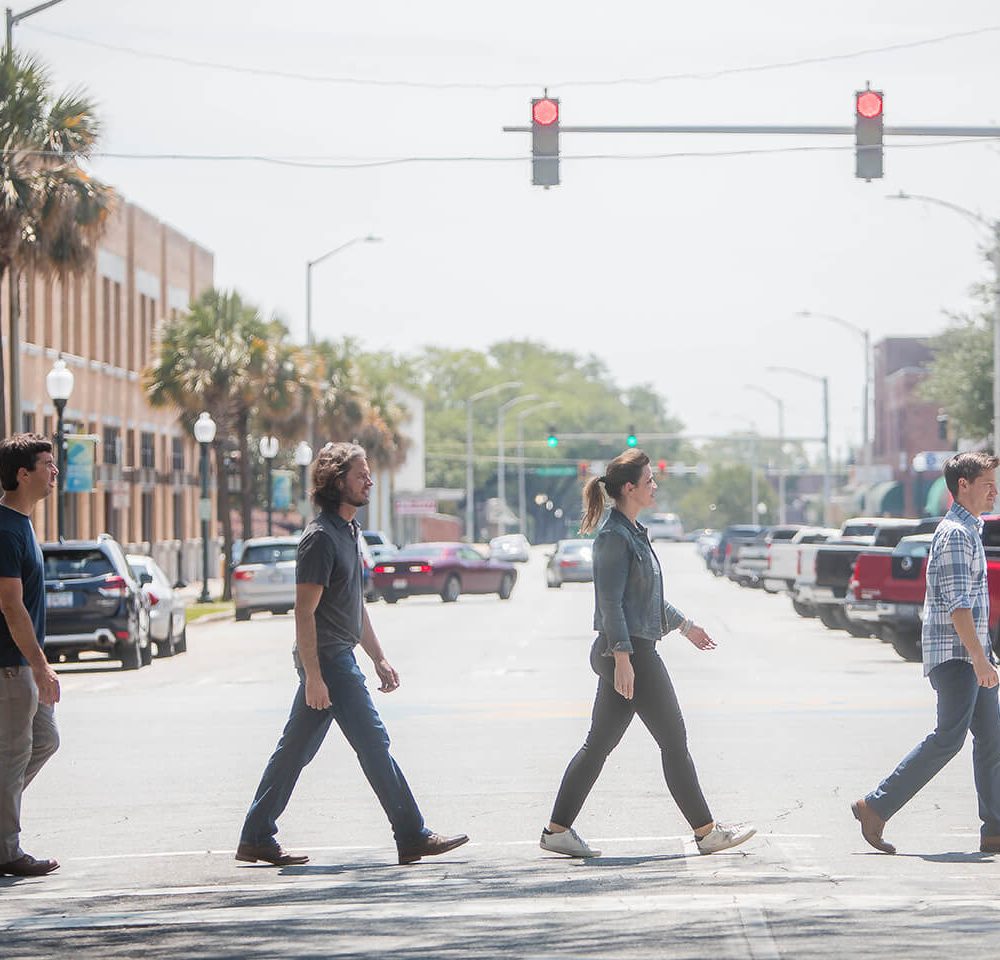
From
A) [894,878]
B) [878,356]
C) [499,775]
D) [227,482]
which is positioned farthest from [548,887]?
[878,356]

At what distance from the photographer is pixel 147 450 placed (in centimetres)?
6281

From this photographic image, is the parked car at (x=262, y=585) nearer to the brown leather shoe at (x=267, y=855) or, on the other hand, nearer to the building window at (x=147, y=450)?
the building window at (x=147, y=450)

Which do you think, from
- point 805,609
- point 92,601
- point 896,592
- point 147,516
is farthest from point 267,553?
point 147,516

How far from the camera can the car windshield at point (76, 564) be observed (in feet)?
86.5

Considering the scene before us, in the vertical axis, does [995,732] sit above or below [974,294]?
below

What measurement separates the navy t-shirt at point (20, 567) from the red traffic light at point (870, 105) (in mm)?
14109

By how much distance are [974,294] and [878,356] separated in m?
52.8

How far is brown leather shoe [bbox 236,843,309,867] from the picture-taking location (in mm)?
9773

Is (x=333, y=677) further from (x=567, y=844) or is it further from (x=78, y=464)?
(x=78, y=464)

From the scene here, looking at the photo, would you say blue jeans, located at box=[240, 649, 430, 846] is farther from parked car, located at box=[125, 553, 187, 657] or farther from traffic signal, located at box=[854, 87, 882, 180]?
parked car, located at box=[125, 553, 187, 657]

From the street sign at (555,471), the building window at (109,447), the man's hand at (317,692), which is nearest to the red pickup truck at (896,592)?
the man's hand at (317,692)

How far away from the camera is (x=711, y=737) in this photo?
16156 mm

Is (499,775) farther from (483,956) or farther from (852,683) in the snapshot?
(852,683)

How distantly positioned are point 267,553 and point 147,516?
2098cm
